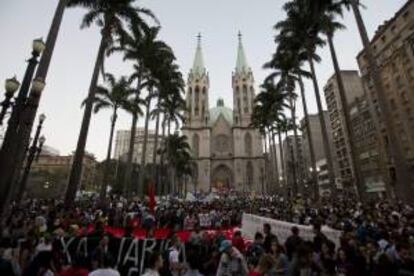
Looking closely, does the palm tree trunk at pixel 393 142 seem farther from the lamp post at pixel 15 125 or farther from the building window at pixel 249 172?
the building window at pixel 249 172

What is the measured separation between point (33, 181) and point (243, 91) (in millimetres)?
57426

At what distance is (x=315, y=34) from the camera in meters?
22.4

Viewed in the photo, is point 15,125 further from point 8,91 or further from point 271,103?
point 271,103

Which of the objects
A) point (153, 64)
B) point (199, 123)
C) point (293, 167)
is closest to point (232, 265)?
point (153, 64)

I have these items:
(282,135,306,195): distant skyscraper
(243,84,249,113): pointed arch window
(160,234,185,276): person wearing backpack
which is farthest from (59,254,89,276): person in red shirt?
(243,84,249,113): pointed arch window

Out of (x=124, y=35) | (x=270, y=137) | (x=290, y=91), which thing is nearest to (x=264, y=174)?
(x=270, y=137)

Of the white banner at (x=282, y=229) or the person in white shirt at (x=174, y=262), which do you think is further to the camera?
the white banner at (x=282, y=229)

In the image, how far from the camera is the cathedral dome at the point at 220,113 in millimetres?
76412

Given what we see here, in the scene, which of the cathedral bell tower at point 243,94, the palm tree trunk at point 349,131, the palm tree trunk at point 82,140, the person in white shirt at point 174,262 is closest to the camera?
the person in white shirt at point 174,262

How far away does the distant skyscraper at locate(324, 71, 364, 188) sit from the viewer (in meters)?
57.6

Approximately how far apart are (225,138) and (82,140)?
192ft

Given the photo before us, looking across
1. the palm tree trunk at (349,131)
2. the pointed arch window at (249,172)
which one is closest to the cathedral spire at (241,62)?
the pointed arch window at (249,172)

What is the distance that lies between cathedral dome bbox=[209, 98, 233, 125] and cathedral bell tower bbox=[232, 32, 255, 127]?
611cm

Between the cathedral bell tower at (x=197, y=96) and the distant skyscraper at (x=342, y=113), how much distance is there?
31932mm
